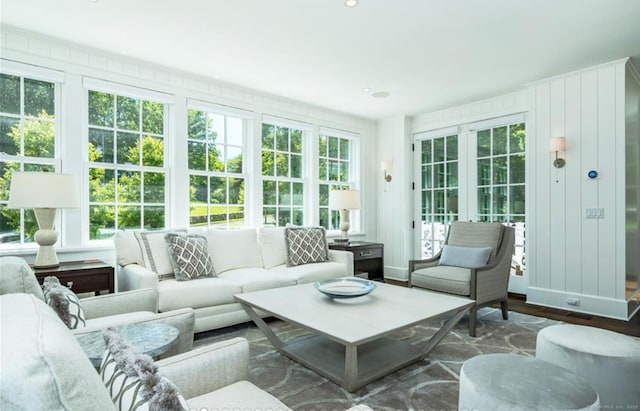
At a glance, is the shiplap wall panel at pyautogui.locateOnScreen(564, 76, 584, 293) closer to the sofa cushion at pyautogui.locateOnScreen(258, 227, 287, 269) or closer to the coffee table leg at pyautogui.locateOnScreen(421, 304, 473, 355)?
the coffee table leg at pyautogui.locateOnScreen(421, 304, 473, 355)

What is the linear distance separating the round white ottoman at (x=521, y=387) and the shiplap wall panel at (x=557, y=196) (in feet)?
9.73

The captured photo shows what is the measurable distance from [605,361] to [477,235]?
228 centimetres

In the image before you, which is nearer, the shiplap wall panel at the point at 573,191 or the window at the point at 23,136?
the window at the point at 23,136

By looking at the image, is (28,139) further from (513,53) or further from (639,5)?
(639,5)

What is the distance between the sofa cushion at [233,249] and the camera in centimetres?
375

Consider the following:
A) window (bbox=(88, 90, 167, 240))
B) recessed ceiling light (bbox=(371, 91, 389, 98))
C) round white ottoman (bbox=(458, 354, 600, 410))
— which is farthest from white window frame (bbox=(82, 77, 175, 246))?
round white ottoman (bbox=(458, 354, 600, 410))

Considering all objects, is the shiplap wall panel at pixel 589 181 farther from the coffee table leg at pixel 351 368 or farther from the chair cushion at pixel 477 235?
the coffee table leg at pixel 351 368

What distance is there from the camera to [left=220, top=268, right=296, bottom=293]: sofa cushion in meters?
3.31

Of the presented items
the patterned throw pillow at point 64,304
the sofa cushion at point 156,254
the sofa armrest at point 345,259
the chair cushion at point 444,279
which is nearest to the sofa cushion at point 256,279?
the sofa cushion at point 156,254

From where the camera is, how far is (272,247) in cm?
419

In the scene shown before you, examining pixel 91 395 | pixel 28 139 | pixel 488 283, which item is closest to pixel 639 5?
pixel 488 283

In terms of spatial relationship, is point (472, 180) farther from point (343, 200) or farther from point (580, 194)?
point (343, 200)

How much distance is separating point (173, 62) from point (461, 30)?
2.76 m

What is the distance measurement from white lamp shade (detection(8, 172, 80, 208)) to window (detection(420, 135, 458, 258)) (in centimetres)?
454
